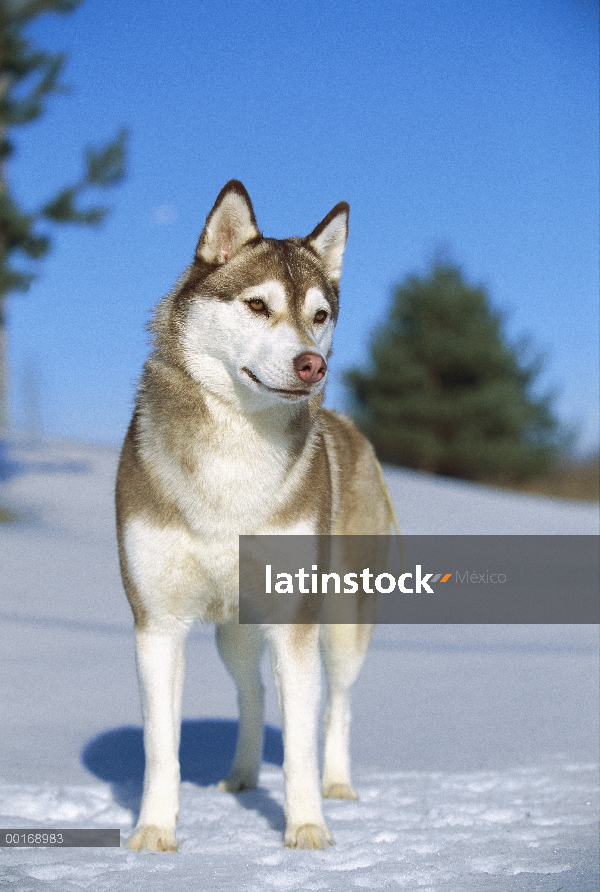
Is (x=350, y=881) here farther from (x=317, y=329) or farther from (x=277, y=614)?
(x=317, y=329)

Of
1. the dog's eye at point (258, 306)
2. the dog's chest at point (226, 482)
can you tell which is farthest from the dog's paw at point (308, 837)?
the dog's eye at point (258, 306)

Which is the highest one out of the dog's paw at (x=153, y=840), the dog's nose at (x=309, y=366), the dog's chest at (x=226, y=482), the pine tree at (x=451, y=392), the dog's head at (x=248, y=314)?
the pine tree at (x=451, y=392)

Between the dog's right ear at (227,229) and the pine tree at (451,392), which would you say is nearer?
the dog's right ear at (227,229)

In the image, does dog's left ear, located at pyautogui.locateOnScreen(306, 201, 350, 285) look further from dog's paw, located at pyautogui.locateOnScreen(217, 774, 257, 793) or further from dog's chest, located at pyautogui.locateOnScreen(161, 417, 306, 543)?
dog's paw, located at pyautogui.locateOnScreen(217, 774, 257, 793)

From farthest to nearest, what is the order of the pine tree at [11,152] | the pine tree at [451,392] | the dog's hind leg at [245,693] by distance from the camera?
the pine tree at [451,392], the pine tree at [11,152], the dog's hind leg at [245,693]

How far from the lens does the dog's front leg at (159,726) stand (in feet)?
10.9

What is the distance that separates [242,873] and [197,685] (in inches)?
142

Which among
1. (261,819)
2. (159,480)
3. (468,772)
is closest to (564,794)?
(468,772)

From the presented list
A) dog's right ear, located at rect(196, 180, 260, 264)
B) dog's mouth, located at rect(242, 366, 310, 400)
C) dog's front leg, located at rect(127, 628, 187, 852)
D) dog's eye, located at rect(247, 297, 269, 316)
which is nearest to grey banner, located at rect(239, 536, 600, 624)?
dog's front leg, located at rect(127, 628, 187, 852)

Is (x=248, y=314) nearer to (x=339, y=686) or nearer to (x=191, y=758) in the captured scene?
(x=339, y=686)

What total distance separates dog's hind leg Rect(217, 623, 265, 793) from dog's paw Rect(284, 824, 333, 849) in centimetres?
88

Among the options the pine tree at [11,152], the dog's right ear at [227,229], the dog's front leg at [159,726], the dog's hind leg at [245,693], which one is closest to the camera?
the dog's front leg at [159,726]

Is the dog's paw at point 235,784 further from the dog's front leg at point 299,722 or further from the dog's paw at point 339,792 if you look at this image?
the dog's front leg at point 299,722

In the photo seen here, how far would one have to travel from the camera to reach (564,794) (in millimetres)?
4199
